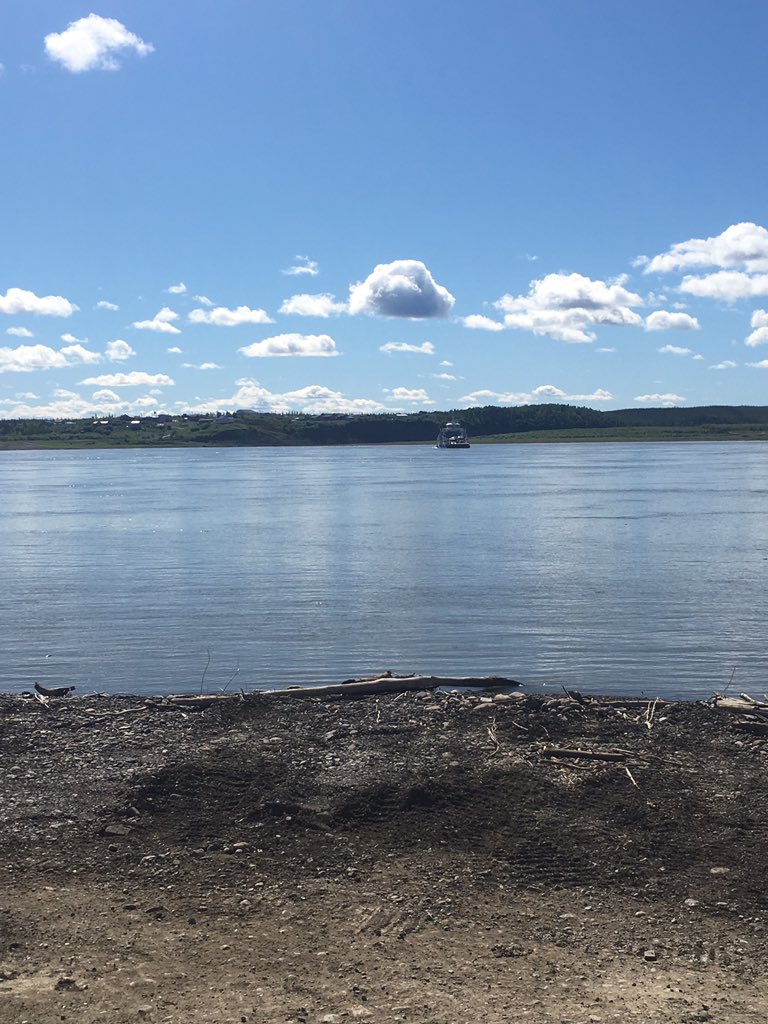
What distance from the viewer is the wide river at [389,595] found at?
21.5 m

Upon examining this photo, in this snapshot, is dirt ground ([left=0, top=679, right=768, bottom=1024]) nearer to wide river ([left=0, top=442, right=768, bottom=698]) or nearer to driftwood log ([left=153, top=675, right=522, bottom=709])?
driftwood log ([left=153, top=675, right=522, bottom=709])

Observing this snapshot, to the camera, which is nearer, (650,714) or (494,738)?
(494,738)

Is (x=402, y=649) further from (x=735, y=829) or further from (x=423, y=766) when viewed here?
(x=735, y=829)

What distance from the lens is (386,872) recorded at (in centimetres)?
991

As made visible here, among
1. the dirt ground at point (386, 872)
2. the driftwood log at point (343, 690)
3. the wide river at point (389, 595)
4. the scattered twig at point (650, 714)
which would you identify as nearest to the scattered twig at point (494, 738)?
the dirt ground at point (386, 872)

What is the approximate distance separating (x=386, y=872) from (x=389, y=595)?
2190 cm

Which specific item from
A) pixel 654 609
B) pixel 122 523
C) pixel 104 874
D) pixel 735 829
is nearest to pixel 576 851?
pixel 735 829

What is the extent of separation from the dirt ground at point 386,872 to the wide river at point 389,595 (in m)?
5.90

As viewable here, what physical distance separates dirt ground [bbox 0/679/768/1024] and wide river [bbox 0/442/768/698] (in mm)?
5903

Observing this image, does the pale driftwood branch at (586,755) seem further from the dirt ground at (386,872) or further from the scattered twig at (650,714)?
the scattered twig at (650,714)

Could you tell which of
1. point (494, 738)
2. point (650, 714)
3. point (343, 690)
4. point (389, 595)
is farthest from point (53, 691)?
point (389, 595)

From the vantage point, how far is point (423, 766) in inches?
513

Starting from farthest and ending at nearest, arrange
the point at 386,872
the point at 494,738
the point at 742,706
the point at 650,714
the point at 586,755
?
the point at 742,706, the point at 650,714, the point at 494,738, the point at 586,755, the point at 386,872

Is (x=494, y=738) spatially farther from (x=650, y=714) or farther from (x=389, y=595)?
(x=389, y=595)
